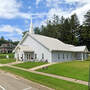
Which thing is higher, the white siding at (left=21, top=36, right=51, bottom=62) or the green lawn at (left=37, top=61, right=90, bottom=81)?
the white siding at (left=21, top=36, right=51, bottom=62)

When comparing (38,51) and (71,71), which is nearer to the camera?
(71,71)

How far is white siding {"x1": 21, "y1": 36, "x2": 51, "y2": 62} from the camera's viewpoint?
27688 millimetres

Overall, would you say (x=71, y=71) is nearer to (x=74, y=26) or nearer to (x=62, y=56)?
(x=62, y=56)

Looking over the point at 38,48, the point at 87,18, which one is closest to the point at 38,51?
the point at 38,48

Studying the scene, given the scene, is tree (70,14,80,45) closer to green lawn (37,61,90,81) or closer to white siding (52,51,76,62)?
white siding (52,51,76,62)

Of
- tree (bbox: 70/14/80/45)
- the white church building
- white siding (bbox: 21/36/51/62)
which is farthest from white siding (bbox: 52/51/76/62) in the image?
tree (bbox: 70/14/80/45)

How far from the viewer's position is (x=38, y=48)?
29.3 meters

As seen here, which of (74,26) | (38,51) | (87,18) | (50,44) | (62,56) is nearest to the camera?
(38,51)

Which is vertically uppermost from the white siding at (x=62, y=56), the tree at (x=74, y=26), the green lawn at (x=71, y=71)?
the tree at (x=74, y=26)

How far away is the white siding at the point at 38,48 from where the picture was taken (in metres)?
27.7

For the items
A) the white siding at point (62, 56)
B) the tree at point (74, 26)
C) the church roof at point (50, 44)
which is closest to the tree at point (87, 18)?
the tree at point (74, 26)

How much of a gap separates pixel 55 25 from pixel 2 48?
46994mm

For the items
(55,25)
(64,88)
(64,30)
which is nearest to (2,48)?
(55,25)

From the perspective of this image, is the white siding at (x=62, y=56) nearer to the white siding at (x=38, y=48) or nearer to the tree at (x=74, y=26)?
the white siding at (x=38, y=48)
